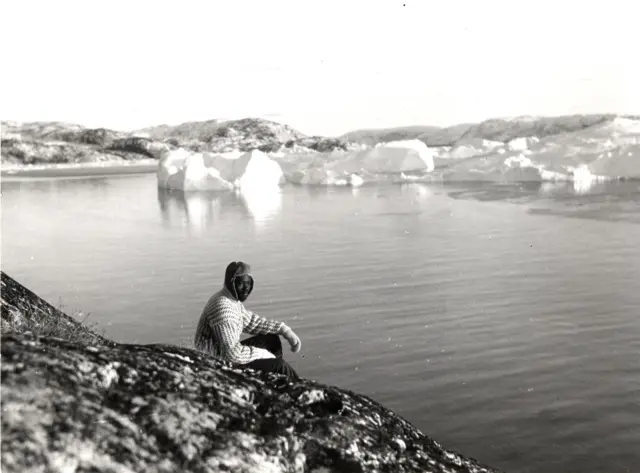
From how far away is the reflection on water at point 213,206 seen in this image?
92.5ft

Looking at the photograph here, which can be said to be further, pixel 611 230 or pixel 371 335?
pixel 611 230

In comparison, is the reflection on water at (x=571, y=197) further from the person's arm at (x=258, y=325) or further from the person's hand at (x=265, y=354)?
the person's hand at (x=265, y=354)

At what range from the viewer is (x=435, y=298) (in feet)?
42.3

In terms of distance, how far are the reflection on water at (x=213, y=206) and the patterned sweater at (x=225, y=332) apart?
64.1 feet

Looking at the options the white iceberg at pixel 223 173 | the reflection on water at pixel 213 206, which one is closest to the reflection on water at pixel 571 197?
the reflection on water at pixel 213 206

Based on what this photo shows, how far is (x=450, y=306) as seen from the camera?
40.1 feet

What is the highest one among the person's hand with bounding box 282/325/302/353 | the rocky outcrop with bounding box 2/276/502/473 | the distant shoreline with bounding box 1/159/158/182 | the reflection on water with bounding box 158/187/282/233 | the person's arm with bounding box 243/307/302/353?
the rocky outcrop with bounding box 2/276/502/473

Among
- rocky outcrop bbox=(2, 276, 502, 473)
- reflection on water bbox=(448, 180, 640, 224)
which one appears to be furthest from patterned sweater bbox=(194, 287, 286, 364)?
reflection on water bbox=(448, 180, 640, 224)

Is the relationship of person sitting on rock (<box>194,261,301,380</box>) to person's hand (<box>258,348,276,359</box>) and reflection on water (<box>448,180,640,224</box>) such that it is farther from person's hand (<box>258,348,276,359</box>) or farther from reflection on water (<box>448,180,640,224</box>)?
reflection on water (<box>448,180,640,224</box>)

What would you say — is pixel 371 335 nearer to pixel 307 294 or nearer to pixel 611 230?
pixel 307 294

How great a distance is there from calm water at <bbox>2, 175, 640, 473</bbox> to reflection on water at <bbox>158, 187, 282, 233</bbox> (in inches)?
16.8

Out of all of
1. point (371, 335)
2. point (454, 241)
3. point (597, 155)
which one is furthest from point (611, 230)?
point (597, 155)

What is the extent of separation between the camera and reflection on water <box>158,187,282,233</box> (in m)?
28.2

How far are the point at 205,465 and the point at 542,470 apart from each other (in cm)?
423
